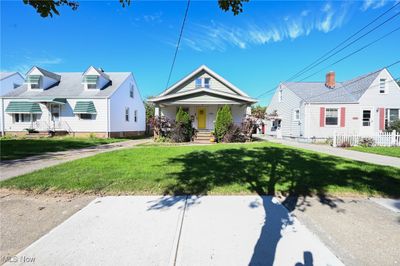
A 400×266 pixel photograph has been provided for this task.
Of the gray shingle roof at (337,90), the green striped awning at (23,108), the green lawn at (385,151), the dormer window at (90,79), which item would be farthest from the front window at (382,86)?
the green striped awning at (23,108)

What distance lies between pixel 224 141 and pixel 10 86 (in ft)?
94.6

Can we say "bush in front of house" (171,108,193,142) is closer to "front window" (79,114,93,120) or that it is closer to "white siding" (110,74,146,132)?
"white siding" (110,74,146,132)

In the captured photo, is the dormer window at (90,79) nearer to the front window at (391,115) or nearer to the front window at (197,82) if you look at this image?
the front window at (197,82)

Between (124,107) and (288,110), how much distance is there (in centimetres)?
1782

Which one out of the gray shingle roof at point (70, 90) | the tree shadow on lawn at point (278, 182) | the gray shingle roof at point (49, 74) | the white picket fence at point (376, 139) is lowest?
the tree shadow on lawn at point (278, 182)

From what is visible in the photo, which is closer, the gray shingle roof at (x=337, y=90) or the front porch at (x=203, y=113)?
the front porch at (x=203, y=113)

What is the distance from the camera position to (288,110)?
70.1ft

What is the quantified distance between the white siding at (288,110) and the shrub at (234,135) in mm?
7615

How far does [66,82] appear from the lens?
2198cm

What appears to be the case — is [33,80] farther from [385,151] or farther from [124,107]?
[385,151]

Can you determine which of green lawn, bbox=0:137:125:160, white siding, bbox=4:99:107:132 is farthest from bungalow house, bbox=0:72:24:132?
green lawn, bbox=0:137:125:160

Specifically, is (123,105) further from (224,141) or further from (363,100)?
(363,100)

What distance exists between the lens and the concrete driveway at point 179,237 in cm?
220

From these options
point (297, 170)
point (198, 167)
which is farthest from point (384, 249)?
point (198, 167)
